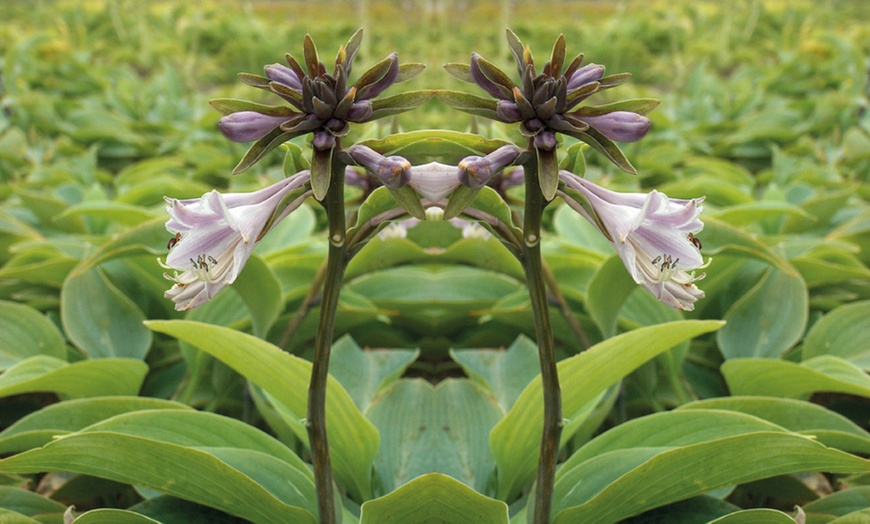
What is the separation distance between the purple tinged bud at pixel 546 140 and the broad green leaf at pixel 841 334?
1843 millimetres

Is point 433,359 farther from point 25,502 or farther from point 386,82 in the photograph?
point 386,82

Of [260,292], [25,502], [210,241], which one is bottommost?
[25,502]

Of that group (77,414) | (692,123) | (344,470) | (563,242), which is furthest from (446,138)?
(692,123)

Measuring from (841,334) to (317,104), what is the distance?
2.22 meters

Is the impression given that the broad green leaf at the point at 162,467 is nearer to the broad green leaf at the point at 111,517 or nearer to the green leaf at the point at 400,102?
the broad green leaf at the point at 111,517

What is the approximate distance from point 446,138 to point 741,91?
23.5ft

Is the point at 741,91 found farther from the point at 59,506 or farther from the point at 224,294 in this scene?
the point at 59,506

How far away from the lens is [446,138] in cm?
149

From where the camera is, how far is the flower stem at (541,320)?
144cm

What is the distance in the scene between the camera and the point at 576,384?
75.6 inches

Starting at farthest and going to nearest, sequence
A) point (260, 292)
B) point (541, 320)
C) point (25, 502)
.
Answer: point (260, 292), point (25, 502), point (541, 320)

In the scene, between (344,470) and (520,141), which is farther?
(344,470)

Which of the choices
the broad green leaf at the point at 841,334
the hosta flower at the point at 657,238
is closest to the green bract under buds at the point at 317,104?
the hosta flower at the point at 657,238

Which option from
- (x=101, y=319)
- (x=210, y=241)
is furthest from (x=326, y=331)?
(x=101, y=319)
